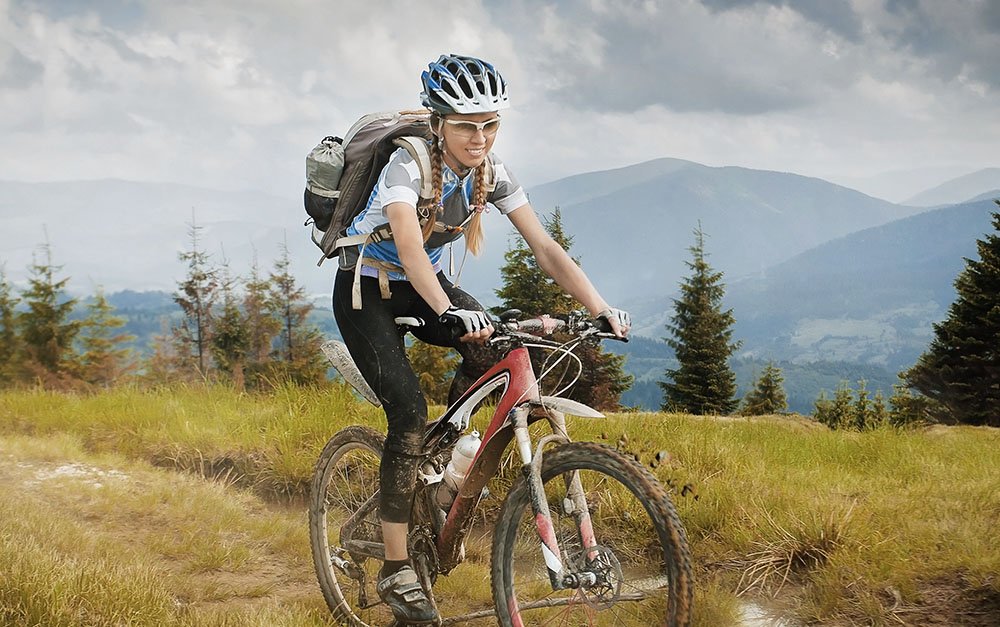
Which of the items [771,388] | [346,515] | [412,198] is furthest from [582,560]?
[771,388]

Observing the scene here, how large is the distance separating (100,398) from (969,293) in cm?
3214

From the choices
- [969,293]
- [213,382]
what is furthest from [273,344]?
[213,382]

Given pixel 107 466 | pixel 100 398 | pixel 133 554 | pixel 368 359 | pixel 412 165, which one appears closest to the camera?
pixel 412 165

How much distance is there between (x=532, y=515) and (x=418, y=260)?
45.5 inches

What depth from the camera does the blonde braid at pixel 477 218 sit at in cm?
369

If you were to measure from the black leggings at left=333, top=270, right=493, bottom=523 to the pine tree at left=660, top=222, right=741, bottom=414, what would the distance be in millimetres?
39261

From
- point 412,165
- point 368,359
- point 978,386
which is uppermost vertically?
point 412,165

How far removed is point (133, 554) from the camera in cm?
522

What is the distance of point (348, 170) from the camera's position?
153 inches

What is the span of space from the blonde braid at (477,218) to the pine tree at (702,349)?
3914 cm

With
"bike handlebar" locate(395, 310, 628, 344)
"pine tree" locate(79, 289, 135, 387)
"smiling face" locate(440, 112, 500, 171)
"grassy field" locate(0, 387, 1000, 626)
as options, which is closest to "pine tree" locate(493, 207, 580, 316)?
"pine tree" locate(79, 289, 135, 387)

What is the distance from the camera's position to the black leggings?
3.76 meters

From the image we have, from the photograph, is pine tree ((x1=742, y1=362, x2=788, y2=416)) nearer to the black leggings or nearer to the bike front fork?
the black leggings

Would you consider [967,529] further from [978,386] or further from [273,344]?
[273,344]
